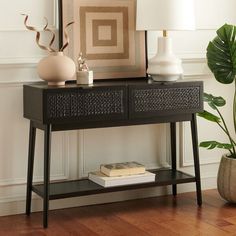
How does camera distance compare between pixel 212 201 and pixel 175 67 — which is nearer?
pixel 175 67

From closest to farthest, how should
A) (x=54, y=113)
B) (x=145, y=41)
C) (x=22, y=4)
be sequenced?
(x=54, y=113), (x=22, y=4), (x=145, y=41)

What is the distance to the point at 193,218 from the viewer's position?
362 cm

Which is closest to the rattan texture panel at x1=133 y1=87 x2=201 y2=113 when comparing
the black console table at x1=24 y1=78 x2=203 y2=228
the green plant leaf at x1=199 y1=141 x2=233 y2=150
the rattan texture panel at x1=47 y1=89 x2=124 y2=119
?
the black console table at x1=24 y1=78 x2=203 y2=228

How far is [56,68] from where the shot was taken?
3436 mm

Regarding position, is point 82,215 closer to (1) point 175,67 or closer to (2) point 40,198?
(2) point 40,198

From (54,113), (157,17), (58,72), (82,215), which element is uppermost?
(157,17)

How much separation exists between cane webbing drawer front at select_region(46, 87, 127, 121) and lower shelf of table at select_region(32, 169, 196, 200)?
42cm

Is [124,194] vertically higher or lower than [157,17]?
lower

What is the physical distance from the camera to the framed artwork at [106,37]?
3705 millimetres

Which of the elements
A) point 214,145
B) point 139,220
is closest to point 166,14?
point 214,145

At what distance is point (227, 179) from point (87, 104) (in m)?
1.06

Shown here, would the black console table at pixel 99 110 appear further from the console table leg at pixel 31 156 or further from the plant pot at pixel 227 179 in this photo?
the plant pot at pixel 227 179

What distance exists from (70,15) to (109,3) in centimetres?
27

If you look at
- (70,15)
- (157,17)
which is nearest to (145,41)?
(157,17)
